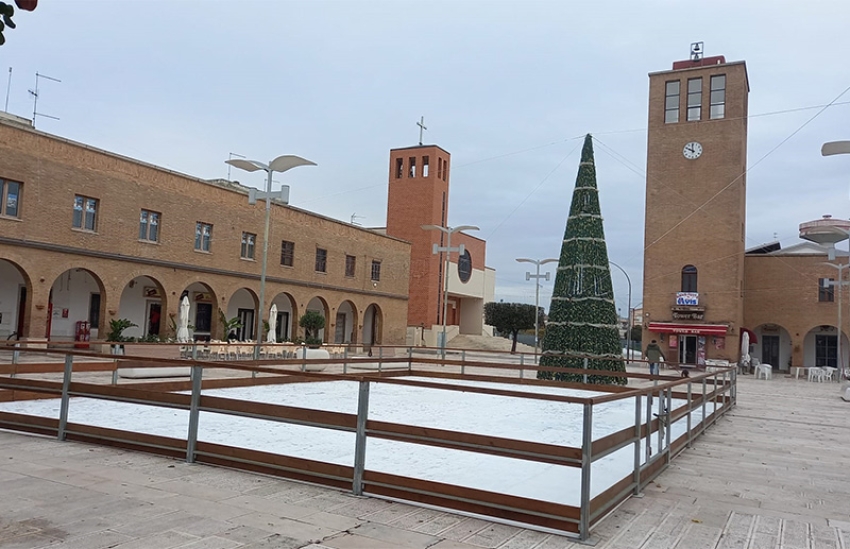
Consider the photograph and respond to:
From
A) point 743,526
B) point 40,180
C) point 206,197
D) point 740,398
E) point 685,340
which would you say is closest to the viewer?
point 743,526

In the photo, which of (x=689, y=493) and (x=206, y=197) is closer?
(x=689, y=493)

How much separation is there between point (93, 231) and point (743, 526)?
22223mm

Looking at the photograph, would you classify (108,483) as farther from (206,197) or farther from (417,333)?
(417,333)

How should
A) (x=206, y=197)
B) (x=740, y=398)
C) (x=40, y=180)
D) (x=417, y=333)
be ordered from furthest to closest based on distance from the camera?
(x=417, y=333) → (x=206, y=197) → (x=40, y=180) → (x=740, y=398)

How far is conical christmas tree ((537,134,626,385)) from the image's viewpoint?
18.1m

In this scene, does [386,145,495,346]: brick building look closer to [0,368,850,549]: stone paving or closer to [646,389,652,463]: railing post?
[646,389,652,463]: railing post

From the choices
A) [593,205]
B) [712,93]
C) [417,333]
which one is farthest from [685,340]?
[593,205]

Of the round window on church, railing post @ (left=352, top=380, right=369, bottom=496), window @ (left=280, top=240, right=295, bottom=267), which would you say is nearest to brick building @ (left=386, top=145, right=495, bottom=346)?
the round window on church

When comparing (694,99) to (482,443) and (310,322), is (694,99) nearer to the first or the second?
(310,322)

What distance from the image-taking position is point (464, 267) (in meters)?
51.0

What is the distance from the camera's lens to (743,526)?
16.2 feet

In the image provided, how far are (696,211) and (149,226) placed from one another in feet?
91.9

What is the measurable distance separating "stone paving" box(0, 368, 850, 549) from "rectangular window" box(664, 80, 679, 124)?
34.2 m

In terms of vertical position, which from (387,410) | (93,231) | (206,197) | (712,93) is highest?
(712,93)
